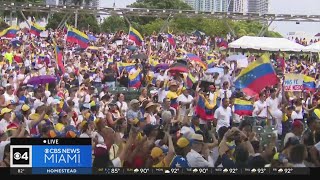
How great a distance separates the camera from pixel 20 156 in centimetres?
430

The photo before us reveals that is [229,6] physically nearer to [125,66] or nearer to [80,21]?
[80,21]

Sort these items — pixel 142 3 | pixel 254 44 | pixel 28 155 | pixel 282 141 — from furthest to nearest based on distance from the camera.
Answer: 1. pixel 254 44
2. pixel 142 3
3. pixel 282 141
4. pixel 28 155

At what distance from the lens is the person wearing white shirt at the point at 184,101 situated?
631 centimetres

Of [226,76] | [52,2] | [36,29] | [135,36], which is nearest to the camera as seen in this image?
[52,2]

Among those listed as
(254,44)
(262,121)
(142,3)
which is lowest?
(262,121)

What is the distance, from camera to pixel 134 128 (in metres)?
5.07

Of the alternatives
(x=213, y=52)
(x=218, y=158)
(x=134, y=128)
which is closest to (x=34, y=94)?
(x=134, y=128)

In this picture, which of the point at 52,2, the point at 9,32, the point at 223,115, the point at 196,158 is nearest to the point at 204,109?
the point at 223,115

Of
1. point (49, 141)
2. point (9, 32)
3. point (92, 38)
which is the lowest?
point (49, 141)

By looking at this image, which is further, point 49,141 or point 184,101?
point 184,101

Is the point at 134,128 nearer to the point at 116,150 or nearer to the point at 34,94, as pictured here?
the point at 116,150

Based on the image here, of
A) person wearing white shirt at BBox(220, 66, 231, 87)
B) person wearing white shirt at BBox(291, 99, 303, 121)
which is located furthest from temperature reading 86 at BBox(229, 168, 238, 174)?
person wearing white shirt at BBox(220, 66, 231, 87)

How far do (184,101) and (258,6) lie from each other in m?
1.50

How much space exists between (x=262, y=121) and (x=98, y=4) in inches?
83.2
